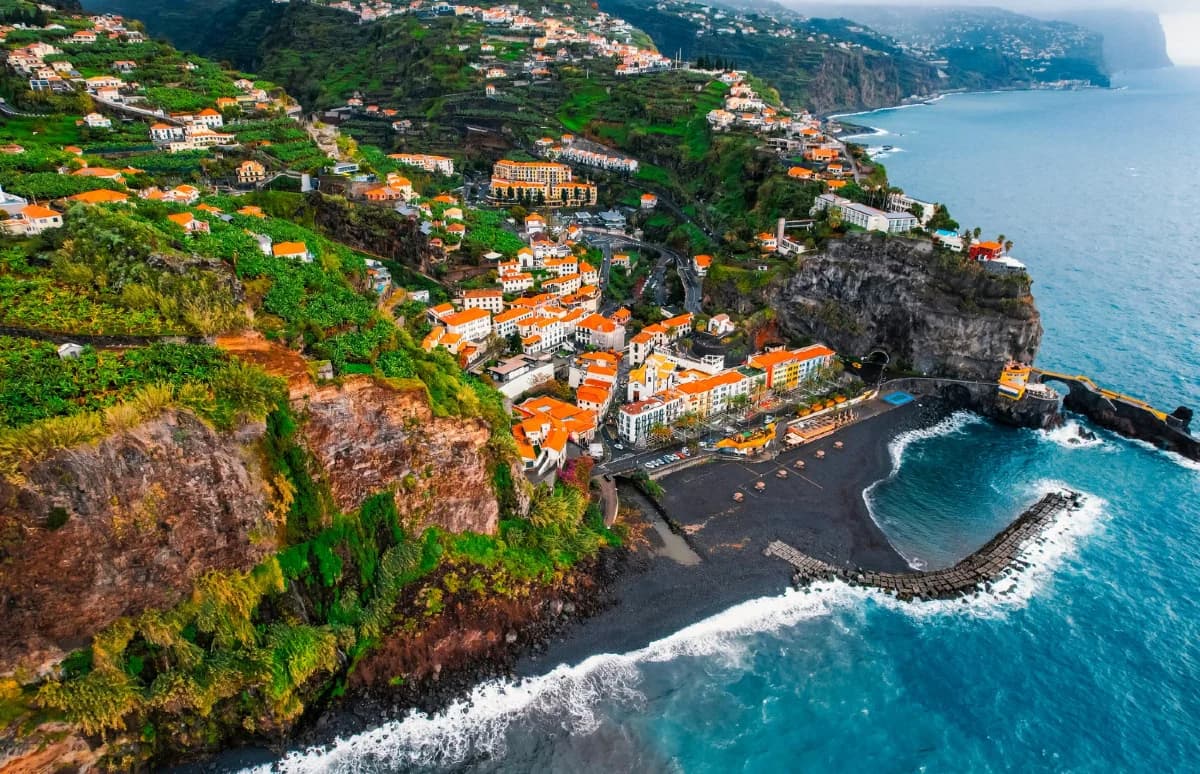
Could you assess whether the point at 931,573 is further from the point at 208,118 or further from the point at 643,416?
the point at 208,118

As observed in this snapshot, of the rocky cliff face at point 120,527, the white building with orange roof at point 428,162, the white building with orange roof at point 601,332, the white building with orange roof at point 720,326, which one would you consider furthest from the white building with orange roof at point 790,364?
the white building with orange roof at point 428,162

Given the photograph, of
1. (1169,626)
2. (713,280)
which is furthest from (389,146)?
(1169,626)

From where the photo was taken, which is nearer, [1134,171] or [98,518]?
[98,518]

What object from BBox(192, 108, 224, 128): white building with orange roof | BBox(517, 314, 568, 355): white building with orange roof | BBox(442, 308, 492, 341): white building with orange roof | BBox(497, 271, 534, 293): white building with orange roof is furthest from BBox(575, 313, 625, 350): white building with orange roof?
BBox(192, 108, 224, 128): white building with orange roof

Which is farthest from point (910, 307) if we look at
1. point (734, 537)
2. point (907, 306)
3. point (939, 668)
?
point (939, 668)

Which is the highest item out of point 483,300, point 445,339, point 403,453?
point 403,453

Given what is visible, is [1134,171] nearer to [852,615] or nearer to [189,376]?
[852,615]

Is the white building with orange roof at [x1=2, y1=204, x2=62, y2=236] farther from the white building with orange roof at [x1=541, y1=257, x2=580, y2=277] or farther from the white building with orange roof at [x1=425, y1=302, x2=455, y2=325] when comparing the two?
the white building with orange roof at [x1=541, y1=257, x2=580, y2=277]
